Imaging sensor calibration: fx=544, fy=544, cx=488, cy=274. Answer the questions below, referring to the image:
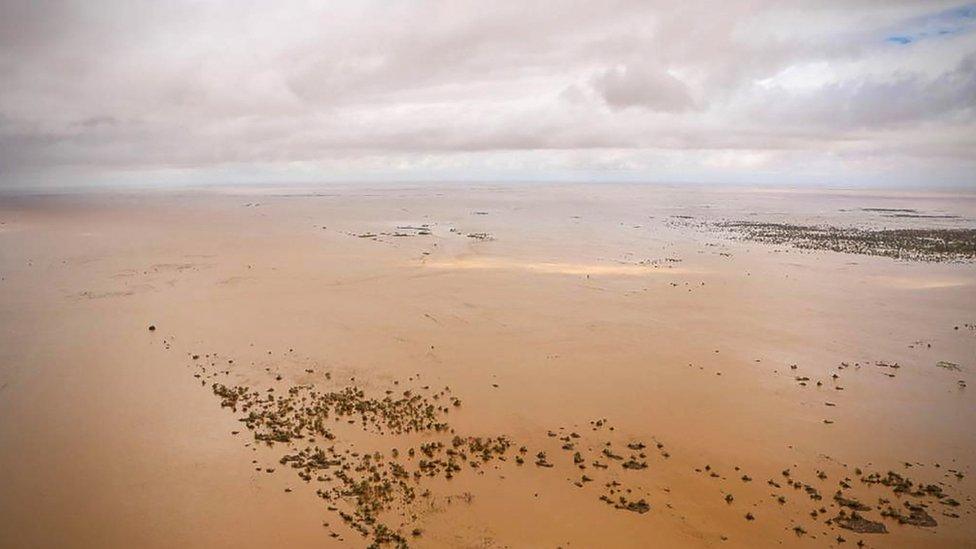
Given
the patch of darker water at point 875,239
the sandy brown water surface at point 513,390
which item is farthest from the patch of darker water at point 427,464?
the patch of darker water at point 875,239

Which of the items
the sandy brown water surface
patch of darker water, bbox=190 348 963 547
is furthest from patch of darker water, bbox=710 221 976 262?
patch of darker water, bbox=190 348 963 547

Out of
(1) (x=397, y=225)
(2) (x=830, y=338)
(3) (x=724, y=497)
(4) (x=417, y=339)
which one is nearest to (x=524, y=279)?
(4) (x=417, y=339)

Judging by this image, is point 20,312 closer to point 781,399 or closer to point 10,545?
point 10,545

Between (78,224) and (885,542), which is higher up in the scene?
(78,224)

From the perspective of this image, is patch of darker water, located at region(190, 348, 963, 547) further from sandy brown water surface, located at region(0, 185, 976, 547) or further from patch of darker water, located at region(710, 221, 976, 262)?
patch of darker water, located at region(710, 221, 976, 262)

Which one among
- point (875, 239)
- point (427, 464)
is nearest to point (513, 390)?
point (427, 464)

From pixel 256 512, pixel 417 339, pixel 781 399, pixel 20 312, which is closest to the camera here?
pixel 256 512

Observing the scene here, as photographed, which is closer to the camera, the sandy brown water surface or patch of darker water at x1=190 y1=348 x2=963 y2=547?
the sandy brown water surface

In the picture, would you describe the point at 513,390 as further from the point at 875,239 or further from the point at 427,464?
the point at 875,239
